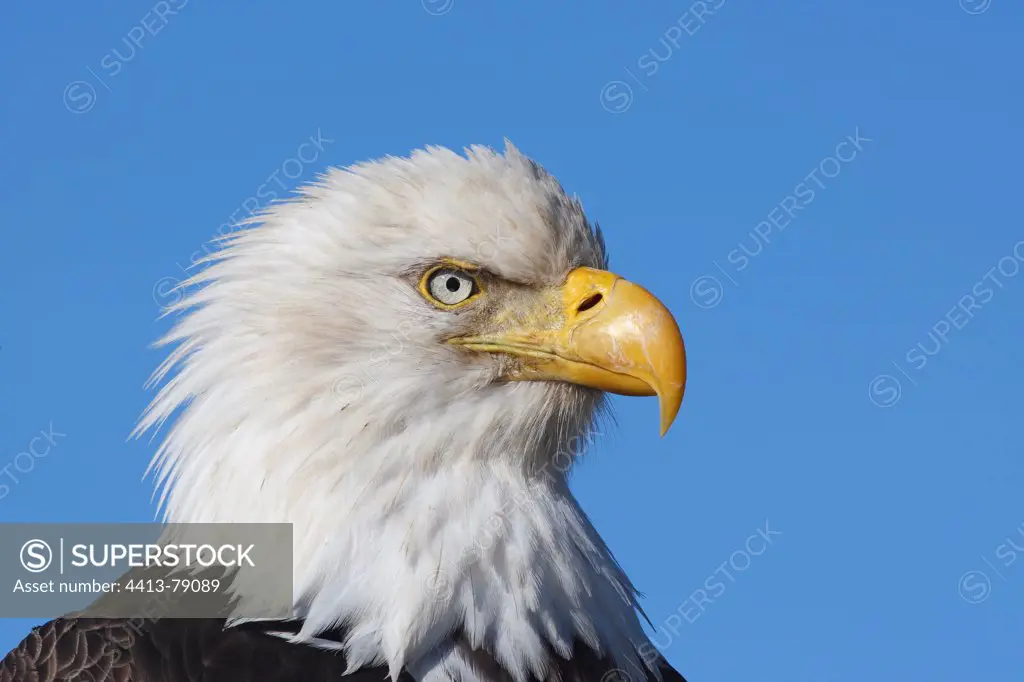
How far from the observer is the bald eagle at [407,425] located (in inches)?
230

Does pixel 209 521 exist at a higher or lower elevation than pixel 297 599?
higher

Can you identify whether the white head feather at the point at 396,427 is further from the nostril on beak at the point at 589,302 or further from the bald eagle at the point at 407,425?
the nostril on beak at the point at 589,302

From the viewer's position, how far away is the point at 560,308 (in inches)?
253

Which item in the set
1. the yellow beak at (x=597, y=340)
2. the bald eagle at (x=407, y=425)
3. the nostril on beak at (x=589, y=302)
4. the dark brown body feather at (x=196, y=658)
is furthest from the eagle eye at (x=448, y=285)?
the dark brown body feather at (x=196, y=658)

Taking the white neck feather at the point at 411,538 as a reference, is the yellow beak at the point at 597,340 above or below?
above

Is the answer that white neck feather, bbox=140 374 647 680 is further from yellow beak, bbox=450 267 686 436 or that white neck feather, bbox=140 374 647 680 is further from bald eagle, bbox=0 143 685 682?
yellow beak, bbox=450 267 686 436

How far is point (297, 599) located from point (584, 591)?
1143 mm

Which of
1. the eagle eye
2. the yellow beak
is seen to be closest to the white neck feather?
the yellow beak

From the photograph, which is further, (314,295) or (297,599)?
(314,295)

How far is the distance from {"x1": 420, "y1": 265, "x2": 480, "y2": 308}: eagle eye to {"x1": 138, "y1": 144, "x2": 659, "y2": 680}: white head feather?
0.20ft

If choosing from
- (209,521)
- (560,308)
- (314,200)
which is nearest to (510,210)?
(560,308)

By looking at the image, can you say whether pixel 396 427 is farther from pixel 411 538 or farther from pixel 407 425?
pixel 411 538

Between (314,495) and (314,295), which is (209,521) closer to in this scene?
(314,495)

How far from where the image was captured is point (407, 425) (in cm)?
609
